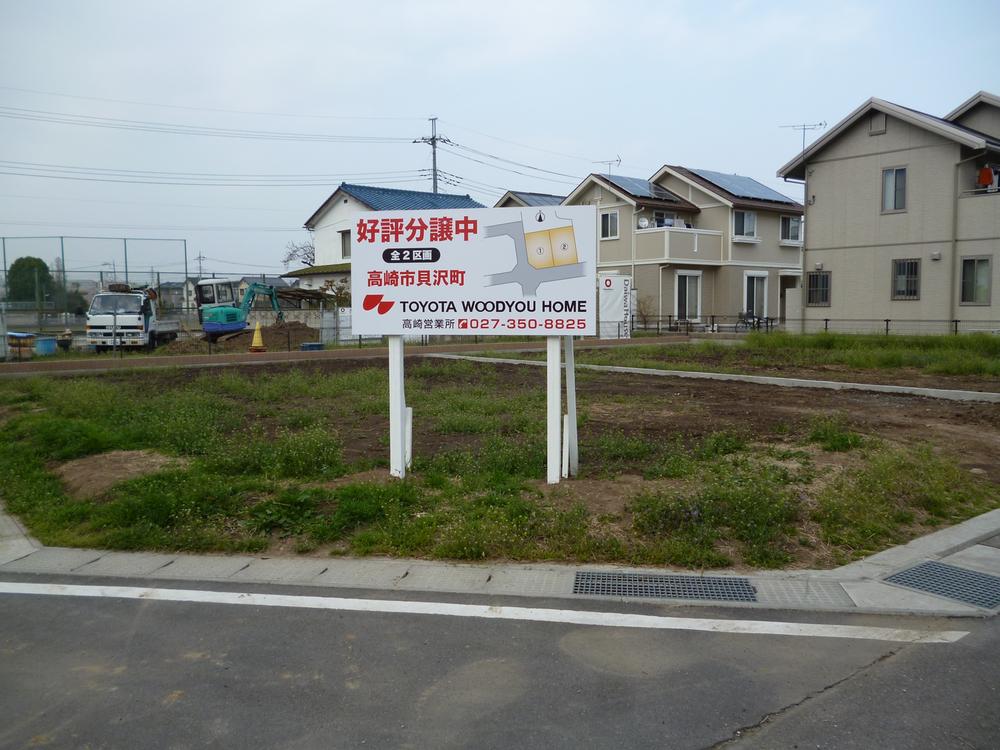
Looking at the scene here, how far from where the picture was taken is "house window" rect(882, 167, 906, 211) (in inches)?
1007

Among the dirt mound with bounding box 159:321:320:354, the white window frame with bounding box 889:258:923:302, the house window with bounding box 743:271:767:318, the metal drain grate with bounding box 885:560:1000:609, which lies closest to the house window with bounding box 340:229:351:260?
the dirt mound with bounding box 159:321:320:354

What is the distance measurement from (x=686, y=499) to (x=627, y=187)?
3106 cm

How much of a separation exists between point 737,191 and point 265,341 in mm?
22209

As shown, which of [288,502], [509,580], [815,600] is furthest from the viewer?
[288,502]

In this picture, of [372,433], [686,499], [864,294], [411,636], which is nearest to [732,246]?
[864,294]

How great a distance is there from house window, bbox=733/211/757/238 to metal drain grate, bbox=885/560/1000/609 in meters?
32.6

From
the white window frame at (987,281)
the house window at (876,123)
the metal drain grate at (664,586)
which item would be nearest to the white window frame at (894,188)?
the house window at (876,123)

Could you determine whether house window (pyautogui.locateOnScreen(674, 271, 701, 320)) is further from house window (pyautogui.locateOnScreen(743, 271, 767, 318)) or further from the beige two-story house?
house window (pyautogui.locateOnScreen(743, 271, 767, 318))

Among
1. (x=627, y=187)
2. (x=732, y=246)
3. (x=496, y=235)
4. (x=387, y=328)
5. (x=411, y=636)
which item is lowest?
(x=411, y=636)

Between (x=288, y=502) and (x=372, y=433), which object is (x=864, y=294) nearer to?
(x=372, y=433)

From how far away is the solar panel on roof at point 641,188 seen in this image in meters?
35.4

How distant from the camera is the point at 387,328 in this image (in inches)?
307

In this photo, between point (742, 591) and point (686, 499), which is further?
point (686, 499)

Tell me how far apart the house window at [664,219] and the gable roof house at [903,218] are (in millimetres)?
8056
